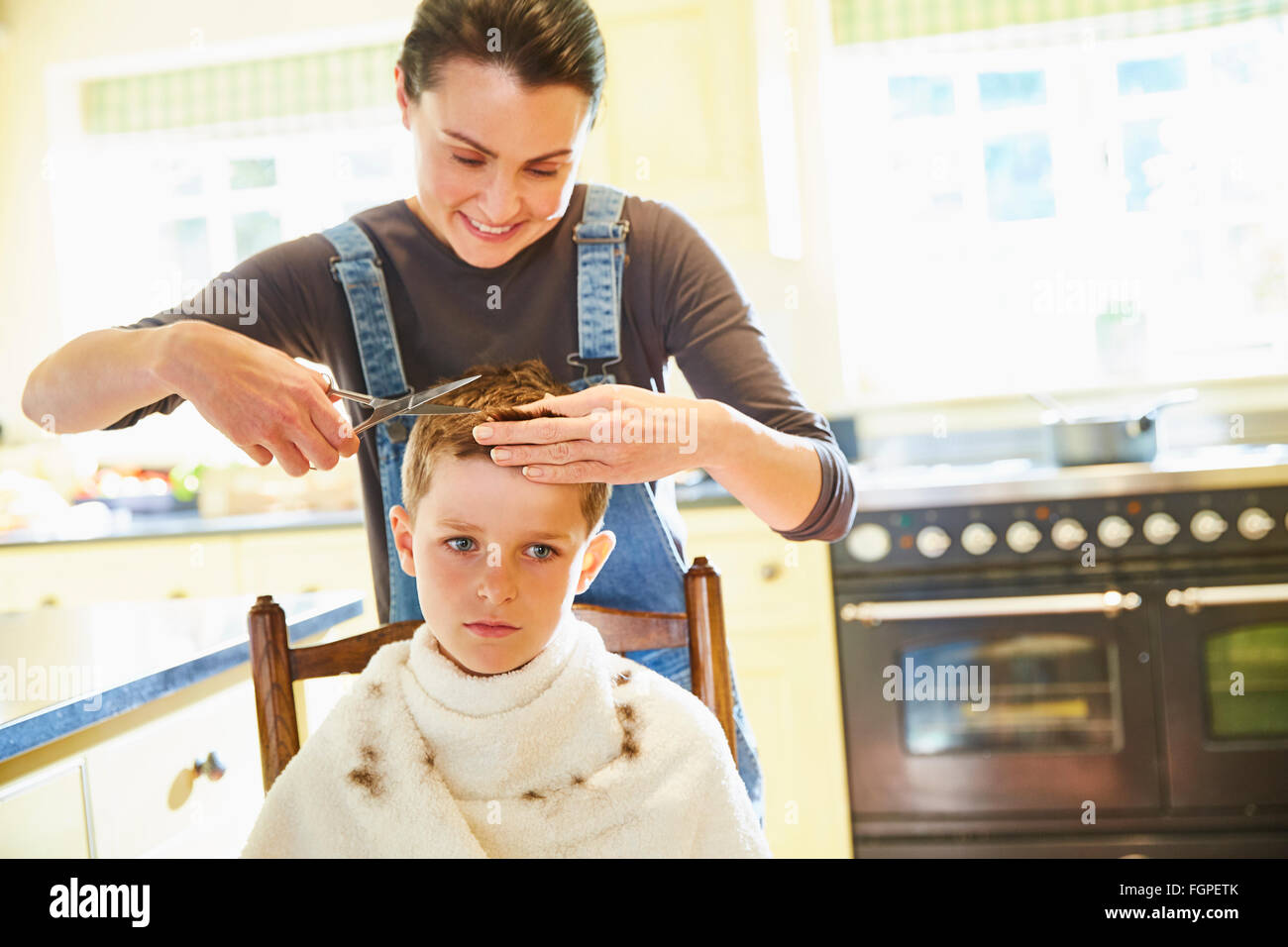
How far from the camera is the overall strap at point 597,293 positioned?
65cm

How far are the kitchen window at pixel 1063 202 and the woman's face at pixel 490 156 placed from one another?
58.7 inches

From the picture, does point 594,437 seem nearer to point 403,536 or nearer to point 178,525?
point 403,536

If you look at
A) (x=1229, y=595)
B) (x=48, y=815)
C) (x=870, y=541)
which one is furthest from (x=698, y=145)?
(x=48, y=815)

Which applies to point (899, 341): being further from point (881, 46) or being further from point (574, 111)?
point (574, 111)

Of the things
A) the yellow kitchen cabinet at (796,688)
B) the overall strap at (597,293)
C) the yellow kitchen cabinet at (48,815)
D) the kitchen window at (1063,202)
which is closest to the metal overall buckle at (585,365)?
the overall strap at (597,293)

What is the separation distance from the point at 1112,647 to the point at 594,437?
1272mm

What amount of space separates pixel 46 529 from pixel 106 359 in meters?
0.40

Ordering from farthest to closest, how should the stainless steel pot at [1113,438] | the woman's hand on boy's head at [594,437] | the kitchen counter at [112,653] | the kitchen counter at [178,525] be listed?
the stainless steel pot at [1113,438] < the kitchen counter at [178,525] < the kitchen counter at [112,653] < the woman's hand on boy's head at [594,437]

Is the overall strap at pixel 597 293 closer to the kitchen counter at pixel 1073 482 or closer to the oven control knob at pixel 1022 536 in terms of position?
the kitchen counter at pixel 1073 482

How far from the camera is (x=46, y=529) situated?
3.04ft

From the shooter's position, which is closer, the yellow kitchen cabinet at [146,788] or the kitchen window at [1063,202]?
the yellow kitchen cabinet at [146,788]

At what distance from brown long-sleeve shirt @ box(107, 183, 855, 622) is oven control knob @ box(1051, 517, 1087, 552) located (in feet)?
3.29

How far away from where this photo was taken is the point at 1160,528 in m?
1.56
